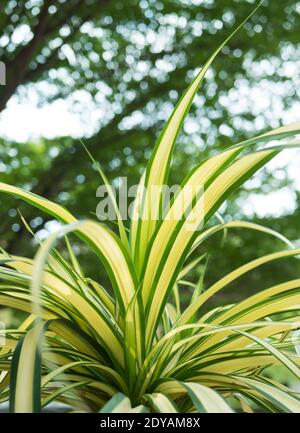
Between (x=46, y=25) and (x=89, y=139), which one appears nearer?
(x=46, y=25)

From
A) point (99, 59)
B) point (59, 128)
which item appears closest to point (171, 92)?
point (99, 59)

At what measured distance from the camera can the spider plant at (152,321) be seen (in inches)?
25.9

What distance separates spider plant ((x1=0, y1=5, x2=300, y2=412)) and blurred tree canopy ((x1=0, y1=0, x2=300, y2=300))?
3126mm

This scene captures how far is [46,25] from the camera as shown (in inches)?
131

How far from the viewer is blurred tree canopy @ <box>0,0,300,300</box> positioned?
380 centimetres

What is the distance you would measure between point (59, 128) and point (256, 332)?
3.71m

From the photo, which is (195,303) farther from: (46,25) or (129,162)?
(129,162)

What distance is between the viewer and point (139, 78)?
4.13 meters

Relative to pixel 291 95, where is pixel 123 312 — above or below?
below
